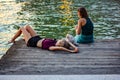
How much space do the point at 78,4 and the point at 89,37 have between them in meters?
16.6

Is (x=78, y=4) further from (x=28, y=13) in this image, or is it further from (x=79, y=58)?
(x=79, y=58)

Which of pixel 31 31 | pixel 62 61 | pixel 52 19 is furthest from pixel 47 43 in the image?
pixel 52 19

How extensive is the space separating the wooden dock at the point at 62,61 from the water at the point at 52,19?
3.38 m

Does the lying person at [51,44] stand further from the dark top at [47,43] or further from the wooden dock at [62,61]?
the wooden dock at [62,61]

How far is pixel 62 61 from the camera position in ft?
28.2

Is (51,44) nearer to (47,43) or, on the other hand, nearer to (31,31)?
(47,43)

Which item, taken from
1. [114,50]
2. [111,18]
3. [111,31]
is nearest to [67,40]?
[114,50]

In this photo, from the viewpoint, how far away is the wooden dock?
7.78 m

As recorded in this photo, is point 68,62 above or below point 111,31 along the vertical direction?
above

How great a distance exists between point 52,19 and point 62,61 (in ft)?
38.7

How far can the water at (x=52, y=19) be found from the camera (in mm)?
16125

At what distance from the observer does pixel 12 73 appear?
297 inches

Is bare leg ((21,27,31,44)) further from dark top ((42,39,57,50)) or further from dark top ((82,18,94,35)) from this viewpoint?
dark top ((82,18,94,35))

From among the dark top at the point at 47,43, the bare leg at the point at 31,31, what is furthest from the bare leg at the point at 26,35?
the dark top at the point at 47,43
